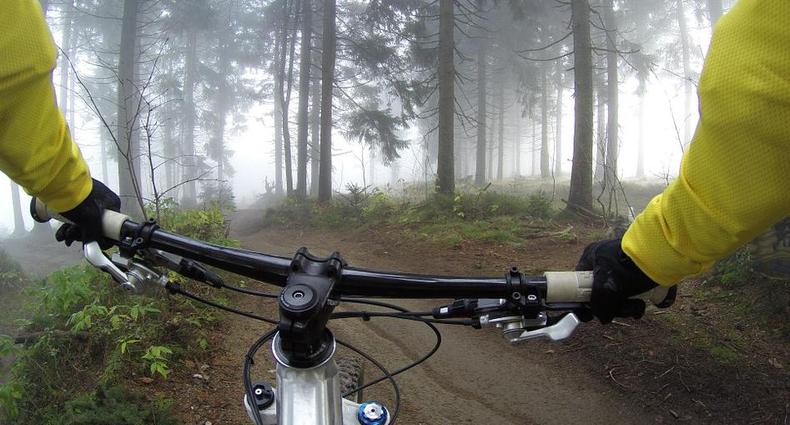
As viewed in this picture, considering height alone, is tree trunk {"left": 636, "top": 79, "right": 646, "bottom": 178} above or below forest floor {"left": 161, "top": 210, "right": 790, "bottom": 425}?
above

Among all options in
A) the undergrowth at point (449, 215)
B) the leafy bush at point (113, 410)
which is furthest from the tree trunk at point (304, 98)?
the leafy bush at point (113, 410)

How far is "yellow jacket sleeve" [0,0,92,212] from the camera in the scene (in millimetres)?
1048

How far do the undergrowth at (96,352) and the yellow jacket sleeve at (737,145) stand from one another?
363 cm

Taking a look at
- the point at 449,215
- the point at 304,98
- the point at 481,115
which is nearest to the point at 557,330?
the point at 449,215

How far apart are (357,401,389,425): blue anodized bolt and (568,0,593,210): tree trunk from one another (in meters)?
10.4

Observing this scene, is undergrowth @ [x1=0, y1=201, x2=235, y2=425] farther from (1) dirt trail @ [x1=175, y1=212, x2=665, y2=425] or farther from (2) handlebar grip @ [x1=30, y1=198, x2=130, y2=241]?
(2) handlebar grip @ [x1=30, y1=198, x2=130, y2=241]

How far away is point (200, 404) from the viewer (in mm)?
3795

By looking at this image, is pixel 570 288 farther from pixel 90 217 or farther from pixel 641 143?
pixel 641 143

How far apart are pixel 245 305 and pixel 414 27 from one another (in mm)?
12929

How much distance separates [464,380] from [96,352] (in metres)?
3.61

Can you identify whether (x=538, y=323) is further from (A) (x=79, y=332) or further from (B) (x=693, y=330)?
(A) (x=79, y=332)

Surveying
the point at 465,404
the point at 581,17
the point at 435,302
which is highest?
the point at 581,17

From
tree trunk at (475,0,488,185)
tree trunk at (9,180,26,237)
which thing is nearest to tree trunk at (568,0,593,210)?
tree trunk at (475,0,488,185)

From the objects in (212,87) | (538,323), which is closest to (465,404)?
(538,323)
